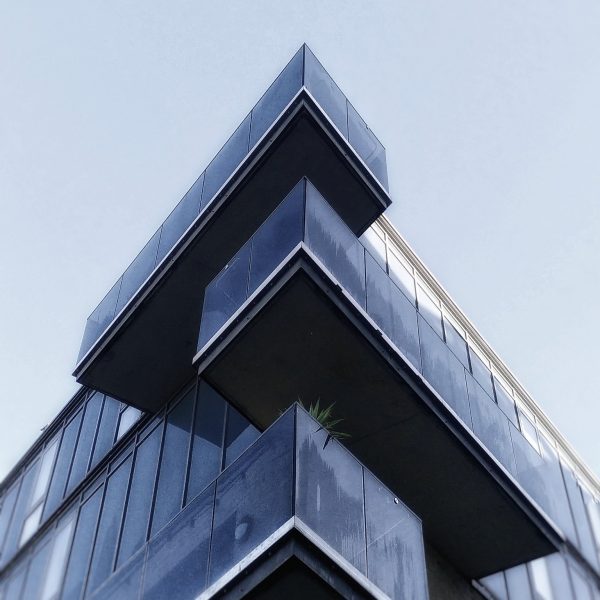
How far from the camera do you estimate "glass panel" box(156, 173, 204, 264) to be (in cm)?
1368

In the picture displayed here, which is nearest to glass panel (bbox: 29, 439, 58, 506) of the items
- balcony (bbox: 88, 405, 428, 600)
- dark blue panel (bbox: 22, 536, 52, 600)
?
dark blue panel (bbox: 22, 536, 52, 600)

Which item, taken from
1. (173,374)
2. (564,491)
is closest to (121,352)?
(173,374)

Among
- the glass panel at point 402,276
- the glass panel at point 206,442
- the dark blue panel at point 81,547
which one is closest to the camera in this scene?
the glass panel at point 206,442

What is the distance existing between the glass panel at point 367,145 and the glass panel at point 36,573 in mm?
8862

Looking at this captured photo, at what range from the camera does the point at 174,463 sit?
12.6 meters

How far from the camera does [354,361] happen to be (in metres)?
10.3

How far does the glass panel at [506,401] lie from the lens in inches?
637

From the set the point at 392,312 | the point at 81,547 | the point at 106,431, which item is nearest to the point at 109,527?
the point at 81,547

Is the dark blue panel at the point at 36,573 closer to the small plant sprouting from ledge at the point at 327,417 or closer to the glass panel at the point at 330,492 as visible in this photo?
the small plant sprouting from ledge at the point at 327,417

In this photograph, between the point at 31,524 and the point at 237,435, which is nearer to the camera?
the point at 237,435

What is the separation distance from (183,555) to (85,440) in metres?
→ 8.80

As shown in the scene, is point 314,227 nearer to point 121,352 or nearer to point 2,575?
point 121,352

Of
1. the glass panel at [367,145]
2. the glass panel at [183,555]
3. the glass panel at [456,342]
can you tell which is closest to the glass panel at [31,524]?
the glass panel at [456,342]

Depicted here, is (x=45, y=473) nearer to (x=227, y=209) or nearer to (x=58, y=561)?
(x=58, y=561)
